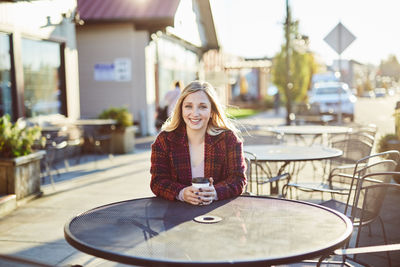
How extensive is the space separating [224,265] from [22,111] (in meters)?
8.65

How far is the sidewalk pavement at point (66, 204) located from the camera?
457cm

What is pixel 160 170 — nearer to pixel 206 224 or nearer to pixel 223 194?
pixel 223 194

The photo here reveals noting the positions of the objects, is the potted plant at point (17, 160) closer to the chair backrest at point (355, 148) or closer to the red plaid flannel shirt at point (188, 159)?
the red plaid flannel shirt at point (188, 159)

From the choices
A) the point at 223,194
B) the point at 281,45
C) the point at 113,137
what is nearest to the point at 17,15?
the point at 113,137

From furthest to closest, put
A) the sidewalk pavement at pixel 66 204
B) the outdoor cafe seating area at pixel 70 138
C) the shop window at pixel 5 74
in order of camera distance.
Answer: the shop window at pixel 5 74
the outdoor cafe seating area at pixel 70 138
the sidewalk pavement at pixel 66 204

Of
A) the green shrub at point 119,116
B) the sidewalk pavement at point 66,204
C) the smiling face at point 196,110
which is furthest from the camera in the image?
the green shrub at point 119,116

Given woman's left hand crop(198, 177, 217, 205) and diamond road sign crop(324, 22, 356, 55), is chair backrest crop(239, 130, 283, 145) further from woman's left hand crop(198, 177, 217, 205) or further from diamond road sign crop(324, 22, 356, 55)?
diamond road sign crop(324, 22, 356, 55)

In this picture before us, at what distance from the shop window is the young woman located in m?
7.10

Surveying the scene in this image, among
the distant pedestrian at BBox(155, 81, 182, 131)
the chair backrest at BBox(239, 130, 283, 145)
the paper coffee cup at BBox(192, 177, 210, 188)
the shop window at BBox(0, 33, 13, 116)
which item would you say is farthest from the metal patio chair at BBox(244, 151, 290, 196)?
the shop window at BBox(0, 33, 13, 116)

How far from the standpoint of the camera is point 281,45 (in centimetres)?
2945

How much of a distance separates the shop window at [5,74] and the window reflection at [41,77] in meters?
0.38

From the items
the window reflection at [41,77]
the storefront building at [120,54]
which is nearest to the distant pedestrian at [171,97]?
the window reflection at [41,77]

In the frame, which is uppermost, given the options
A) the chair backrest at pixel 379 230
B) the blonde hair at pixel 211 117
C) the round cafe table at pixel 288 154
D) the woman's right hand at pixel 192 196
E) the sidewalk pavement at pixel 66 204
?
the blonde hair at pixel 211 117

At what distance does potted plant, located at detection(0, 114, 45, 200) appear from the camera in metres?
6.41
